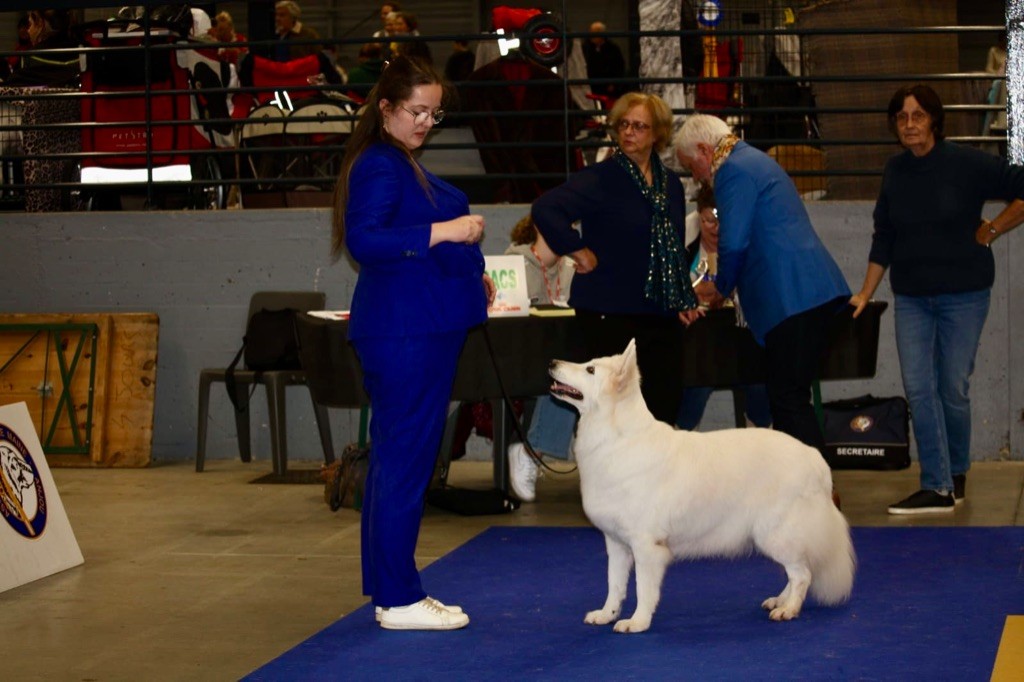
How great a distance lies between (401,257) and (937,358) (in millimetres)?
3303

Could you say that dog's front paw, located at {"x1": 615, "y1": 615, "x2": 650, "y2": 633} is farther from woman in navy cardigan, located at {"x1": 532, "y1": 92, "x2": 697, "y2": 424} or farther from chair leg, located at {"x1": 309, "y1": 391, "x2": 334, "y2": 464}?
chair leg, located at {"x1": 309, "y1": 391, "x2": 334, "y2": 464}

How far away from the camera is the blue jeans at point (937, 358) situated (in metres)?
6.40

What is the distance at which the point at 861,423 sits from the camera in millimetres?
7918

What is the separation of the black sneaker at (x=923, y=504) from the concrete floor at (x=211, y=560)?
0.07 metres

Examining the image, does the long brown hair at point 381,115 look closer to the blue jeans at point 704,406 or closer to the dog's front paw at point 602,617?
the dog's front paw at point 602,617

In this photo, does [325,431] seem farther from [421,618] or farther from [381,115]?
[381,115]

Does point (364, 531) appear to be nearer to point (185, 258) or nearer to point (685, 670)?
point (685, 670)

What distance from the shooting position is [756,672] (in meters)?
3.95

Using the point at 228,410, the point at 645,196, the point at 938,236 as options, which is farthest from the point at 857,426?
the point at 228,410

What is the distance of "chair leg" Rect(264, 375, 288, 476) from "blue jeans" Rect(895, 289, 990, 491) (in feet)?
11.8

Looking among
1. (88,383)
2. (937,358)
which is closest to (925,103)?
(937,358)

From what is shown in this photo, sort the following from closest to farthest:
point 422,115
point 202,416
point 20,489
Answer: point 422,115 → point 20,489 → point 202,416

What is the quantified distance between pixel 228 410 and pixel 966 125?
563 centimetres

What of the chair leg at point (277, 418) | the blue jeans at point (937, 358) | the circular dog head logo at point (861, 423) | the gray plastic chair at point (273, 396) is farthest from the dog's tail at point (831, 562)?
the chair leg at point (277, 418)
